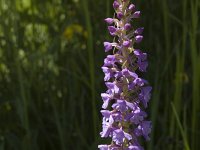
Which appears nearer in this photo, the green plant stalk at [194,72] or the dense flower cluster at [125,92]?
the dense flower cluster at [125,92]

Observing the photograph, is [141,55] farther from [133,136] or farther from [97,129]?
[97,129]

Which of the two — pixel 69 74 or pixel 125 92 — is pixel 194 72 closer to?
pixel 69 74

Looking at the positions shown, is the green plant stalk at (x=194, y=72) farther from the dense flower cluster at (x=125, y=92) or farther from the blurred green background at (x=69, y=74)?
the dense flower cluster at (x=125, y=92)

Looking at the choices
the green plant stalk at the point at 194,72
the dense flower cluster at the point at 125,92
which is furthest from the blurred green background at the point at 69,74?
the dense flower cluster at the point at 125,92

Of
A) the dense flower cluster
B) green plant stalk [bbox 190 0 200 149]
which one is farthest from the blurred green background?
the dense flower cluster

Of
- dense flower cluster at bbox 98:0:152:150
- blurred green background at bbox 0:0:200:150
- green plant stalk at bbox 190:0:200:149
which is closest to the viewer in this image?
dense flower cluster at bbox 98:0:152:150

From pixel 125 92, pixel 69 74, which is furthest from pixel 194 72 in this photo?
pixel 125 92

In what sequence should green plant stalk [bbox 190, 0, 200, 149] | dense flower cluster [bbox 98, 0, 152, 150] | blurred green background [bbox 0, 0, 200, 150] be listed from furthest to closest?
blurred green background [bbox 0, 0, 200, 150]
green plant stalk [bbox 190, 0, 200, 149]
dense flower cluster [bbox 98, 0, 152, 150]

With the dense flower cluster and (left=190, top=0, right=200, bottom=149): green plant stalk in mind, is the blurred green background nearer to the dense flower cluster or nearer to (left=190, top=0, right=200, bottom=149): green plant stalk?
(left=190, top=0, right=200, bottom=149): green plant stalk

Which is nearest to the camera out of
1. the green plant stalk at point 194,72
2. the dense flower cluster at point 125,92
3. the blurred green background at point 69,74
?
the dense flower cluster at point 125,92

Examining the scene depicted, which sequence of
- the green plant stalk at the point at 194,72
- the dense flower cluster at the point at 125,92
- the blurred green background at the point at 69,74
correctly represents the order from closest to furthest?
the dense flower cluster at the point at 125,92 < the green plant stalk at the point at 194,72 < the blurred green background at the point at 69,74
